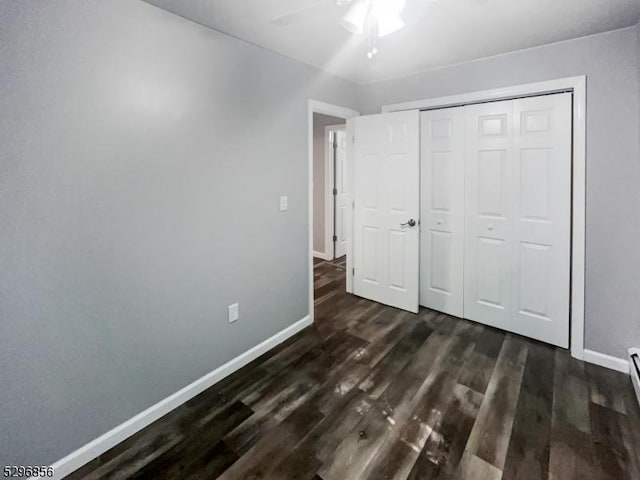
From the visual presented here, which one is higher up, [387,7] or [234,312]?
[387,7]

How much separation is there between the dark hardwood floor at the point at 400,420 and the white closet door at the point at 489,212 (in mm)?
400

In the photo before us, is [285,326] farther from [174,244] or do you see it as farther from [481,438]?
[481,438]

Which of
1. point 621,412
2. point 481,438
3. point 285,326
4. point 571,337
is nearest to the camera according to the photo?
point 481,438

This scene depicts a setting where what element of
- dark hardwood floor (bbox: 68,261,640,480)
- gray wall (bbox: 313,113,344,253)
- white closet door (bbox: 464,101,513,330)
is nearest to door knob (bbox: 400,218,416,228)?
white closet door (bbox: 464,101,513,330)

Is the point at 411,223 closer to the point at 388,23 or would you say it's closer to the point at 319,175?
the point at 388,23

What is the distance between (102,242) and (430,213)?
9.04 ft

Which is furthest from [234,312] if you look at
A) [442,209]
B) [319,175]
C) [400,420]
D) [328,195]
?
[319,175]

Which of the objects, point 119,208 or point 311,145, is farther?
point 311,145

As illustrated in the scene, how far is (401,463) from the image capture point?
62.9 inches

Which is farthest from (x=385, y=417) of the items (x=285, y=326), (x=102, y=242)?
A: (x=102, y=242)

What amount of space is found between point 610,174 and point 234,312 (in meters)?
2.86

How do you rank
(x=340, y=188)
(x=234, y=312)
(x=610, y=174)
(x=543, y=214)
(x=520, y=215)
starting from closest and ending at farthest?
(x=610, y=174), (x=234, y=312), (x=543, y=214), (x=520, y=215), (x=340, y=188)

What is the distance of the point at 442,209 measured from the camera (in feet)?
10.4

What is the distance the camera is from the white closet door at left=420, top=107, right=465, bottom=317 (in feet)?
9.89
